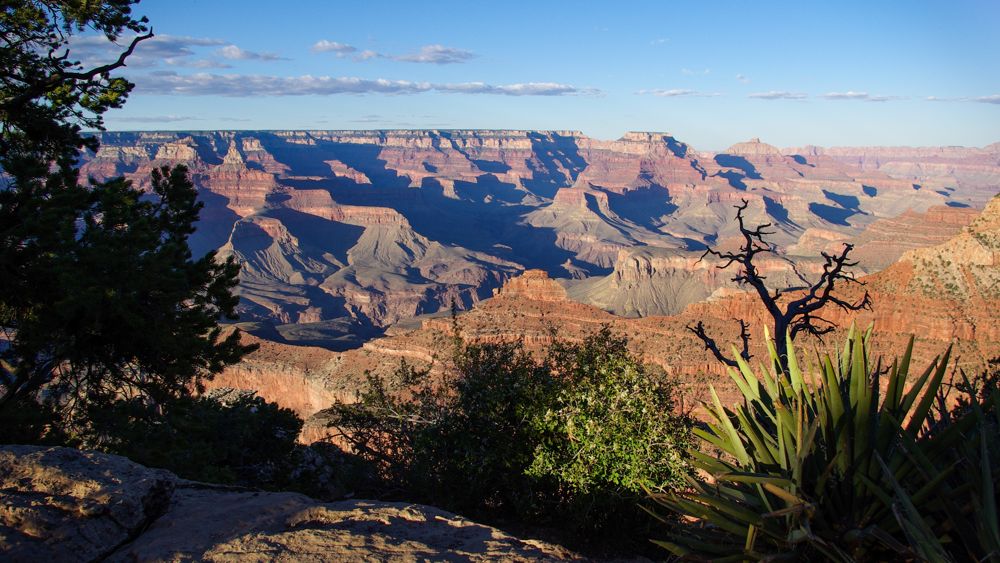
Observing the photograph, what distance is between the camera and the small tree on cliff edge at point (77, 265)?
10523 millimetres

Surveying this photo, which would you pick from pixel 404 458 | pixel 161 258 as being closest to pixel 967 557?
pixel 404 458

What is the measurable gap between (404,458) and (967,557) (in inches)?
391

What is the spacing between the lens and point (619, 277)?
11769 cm

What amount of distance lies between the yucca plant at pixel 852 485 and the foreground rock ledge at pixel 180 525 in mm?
2284

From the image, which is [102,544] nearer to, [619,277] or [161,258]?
[161,258]

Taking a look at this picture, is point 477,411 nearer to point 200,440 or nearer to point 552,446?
point 552,446

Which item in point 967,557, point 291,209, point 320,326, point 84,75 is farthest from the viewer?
point 291,209

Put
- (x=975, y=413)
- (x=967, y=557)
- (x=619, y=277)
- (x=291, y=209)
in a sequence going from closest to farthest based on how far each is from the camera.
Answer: (x=967, y=557)
(x=975, y=413)
(x=619, y=277)
(x=291, y=209)

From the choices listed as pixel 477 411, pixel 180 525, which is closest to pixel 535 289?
pixel 477 411

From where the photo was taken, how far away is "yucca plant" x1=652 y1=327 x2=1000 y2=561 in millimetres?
3701

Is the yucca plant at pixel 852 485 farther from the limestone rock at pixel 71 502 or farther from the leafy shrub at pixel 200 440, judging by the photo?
the leafy shrub at pixel 200 440

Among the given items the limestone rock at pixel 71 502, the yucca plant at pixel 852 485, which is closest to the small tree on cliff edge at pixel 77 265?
the limestone rock at pixel 71 502

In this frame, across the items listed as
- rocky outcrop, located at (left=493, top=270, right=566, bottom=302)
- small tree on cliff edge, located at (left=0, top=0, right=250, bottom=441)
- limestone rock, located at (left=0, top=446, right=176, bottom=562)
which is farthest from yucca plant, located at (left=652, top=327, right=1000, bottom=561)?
rocky outcrop, located at (left=493, top=270, right=566, bottom=302)

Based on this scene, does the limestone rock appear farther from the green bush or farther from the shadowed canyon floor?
the shadowed canyon floor
